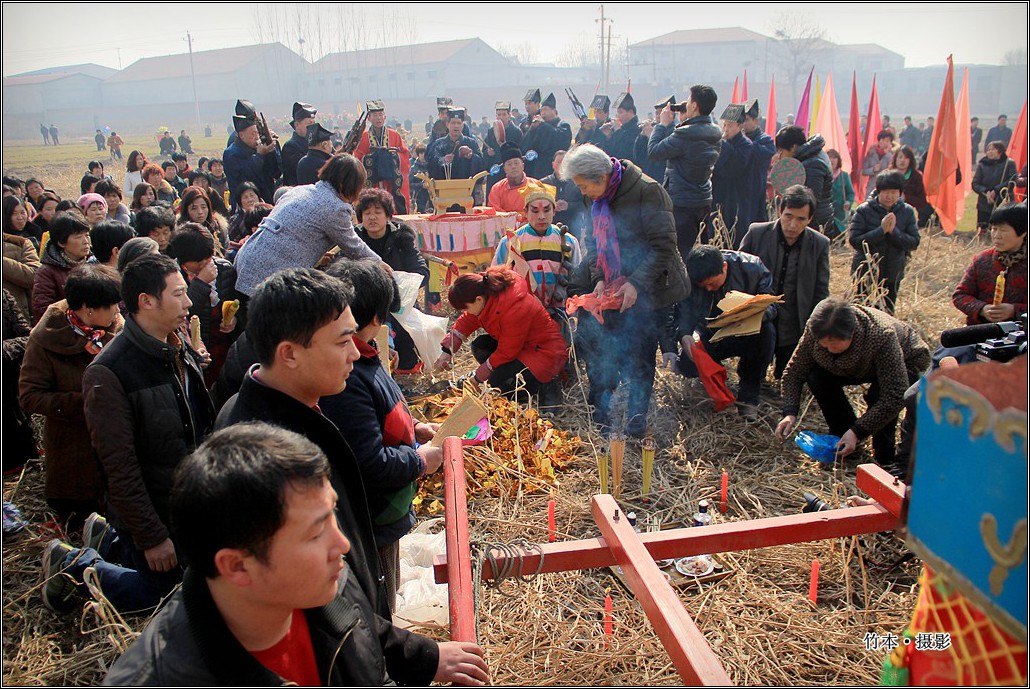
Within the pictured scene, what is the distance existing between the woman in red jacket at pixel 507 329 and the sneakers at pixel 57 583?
2.72m

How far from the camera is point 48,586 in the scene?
10.1ft

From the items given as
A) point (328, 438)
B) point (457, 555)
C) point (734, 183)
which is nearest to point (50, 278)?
point (328, 438)

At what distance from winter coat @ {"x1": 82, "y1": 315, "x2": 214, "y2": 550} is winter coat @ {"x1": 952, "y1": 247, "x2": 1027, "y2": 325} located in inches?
187

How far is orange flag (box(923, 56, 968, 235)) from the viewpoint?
9.02 m

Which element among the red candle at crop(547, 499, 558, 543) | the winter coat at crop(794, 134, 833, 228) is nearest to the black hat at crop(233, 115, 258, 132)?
the red candle at crop(547, 499, 558, 543)

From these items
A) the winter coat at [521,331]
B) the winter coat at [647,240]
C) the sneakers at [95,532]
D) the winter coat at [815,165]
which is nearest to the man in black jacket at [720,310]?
the winter coat at [647,240]

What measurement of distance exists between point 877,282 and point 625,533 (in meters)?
5.29

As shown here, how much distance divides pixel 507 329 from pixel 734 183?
4087 mm

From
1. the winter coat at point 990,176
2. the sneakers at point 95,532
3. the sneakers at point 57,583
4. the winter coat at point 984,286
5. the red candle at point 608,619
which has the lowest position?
the red candle at point 608,619

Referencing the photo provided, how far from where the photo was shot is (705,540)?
2279 millimetres

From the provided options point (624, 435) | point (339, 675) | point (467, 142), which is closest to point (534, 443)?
point (624, 435)

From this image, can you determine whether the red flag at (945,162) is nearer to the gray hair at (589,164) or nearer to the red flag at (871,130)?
the red flag at (871,130)

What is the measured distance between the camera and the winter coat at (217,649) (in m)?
1.14

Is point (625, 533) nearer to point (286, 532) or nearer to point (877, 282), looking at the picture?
point (286, 532)
